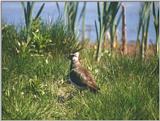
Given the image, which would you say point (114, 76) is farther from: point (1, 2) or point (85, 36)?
point (1, 2)

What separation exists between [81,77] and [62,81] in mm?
310

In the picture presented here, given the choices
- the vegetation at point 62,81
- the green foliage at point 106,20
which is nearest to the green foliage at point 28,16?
the vegetation at point 62,81

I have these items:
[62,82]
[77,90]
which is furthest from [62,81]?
[77,90]

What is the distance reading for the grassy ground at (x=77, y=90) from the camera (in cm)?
445

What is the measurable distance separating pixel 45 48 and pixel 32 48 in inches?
5.9

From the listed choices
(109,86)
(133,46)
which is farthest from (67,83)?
(133,46)

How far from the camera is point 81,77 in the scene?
15.2ft

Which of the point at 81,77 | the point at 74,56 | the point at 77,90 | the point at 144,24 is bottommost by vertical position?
the point at 77,90

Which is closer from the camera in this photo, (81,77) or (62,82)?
(81,77)

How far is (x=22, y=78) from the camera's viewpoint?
4.73 metres

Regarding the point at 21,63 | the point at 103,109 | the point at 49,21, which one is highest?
the point at 49,21

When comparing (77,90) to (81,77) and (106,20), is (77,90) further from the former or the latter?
(106,20)

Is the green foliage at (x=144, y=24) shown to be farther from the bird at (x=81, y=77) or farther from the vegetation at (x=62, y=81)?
the bird at (x=81, y=77)

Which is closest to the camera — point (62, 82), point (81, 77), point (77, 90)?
point (81, 77)
